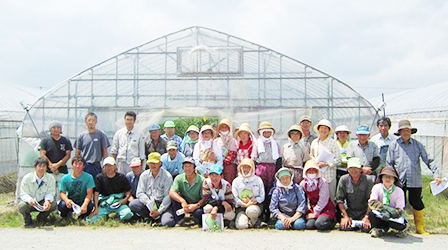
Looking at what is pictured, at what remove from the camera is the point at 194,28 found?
351 inches

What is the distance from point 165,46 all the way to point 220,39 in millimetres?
1193

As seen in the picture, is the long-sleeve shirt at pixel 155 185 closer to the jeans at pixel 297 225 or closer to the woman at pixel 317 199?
the jeans at pixel 297 225

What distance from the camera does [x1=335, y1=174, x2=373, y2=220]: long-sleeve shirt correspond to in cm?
564

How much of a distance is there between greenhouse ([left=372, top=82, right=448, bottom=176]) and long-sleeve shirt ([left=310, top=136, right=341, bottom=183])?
5918 mm

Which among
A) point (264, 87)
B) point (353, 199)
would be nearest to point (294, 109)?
point (264, 87)

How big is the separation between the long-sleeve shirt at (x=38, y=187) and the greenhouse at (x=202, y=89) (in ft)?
8.78

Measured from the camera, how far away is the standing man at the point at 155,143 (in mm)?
6922

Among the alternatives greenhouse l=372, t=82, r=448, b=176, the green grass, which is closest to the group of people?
the green grass

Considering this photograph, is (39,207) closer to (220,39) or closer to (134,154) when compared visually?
(134,154)

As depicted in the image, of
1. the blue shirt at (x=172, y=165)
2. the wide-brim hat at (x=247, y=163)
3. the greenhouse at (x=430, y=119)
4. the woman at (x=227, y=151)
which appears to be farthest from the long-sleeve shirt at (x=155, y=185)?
the greenhouse at (x=430, y=119)

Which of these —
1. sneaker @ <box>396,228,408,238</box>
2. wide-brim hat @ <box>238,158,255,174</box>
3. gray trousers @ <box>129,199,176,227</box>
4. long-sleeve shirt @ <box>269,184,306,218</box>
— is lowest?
sneaker @ <box>396,228,408,238</box>

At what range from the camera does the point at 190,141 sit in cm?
671

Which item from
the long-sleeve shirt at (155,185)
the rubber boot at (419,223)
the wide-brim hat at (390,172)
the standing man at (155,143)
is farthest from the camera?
the standing man at (155,143)

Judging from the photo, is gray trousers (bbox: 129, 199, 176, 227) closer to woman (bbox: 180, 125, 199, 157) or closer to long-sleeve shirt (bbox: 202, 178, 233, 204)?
long-sleeve shirt (bbox: 202, 178, 233, 204)
